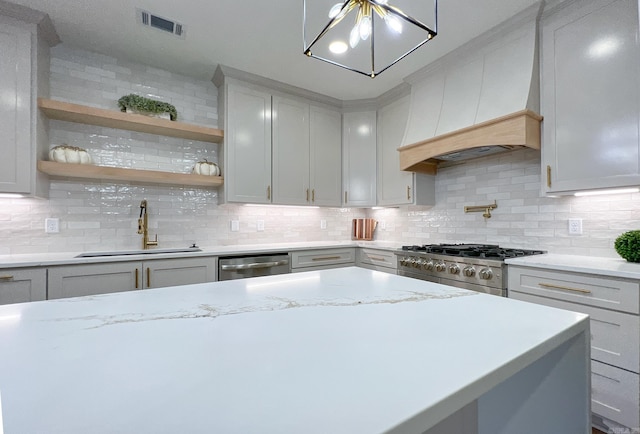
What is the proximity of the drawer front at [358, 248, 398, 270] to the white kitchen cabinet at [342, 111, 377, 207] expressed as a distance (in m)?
0.63

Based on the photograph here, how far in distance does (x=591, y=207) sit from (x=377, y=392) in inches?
102

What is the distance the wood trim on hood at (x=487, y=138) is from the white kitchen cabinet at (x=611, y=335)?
98 centimetres

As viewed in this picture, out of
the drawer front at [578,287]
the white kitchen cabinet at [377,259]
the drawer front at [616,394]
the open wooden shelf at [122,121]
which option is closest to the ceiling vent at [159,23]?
the open wooden shelf at [122,121]

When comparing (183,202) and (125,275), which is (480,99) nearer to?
(183,202)

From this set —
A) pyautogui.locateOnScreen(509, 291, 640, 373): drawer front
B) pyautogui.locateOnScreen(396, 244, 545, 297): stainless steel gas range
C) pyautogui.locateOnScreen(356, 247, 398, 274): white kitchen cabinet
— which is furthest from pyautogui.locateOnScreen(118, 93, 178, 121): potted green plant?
pyautogui.locateOnScreen(509, 291, 640, 373): drawer front

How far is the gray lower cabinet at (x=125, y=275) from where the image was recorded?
6.71ft

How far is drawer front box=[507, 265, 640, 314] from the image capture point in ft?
5.09

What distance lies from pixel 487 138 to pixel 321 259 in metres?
1.85

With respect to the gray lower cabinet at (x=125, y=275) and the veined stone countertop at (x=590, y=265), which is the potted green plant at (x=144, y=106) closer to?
the gray lower cabinet at (x=125, y=275)

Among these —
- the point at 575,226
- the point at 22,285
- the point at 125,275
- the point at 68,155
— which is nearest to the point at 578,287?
the point at 575,226

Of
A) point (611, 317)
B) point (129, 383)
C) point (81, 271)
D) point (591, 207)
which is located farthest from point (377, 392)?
point (591, 207)

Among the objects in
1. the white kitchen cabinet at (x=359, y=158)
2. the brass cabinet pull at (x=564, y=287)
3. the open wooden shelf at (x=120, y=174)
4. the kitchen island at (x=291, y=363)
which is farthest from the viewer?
the white kitchen cabinet at (x=359, y=158)

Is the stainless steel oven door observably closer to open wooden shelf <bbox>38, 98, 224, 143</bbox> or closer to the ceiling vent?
open wooden shelf <bbox>38, 98, 224, 143</bbox>

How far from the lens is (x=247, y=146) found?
306 centimetres
